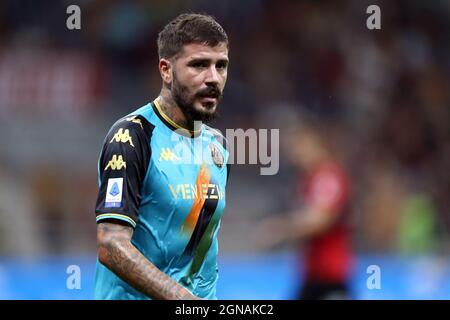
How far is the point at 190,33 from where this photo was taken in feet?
15.7

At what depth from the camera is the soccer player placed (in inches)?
177

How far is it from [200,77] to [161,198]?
2.15 feet

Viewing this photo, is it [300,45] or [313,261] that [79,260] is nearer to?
[313,261]

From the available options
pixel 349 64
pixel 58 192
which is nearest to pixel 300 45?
pixel 349 64

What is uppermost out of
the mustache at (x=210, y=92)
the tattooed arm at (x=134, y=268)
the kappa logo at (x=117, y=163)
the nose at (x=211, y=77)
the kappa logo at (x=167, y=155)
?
the nose at (x=211, y=77)

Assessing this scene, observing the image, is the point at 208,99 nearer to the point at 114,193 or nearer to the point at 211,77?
the point at 211,77

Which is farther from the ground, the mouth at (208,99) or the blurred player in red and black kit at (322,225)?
the mouth at (208,99)

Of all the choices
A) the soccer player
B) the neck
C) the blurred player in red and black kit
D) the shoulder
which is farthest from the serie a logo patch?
the blurred player in red and black kit

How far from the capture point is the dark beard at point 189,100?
479cm

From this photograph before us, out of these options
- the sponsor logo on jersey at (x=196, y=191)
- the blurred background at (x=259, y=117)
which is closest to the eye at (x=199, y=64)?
the sponsor logo on jersey at (x=196, y=191)

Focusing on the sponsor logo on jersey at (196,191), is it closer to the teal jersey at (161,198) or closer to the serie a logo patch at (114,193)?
the teal jersey at (161,198)

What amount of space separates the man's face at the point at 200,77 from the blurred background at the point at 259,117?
5.66 m

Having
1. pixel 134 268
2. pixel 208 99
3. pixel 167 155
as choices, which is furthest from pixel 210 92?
pixel 134 268
